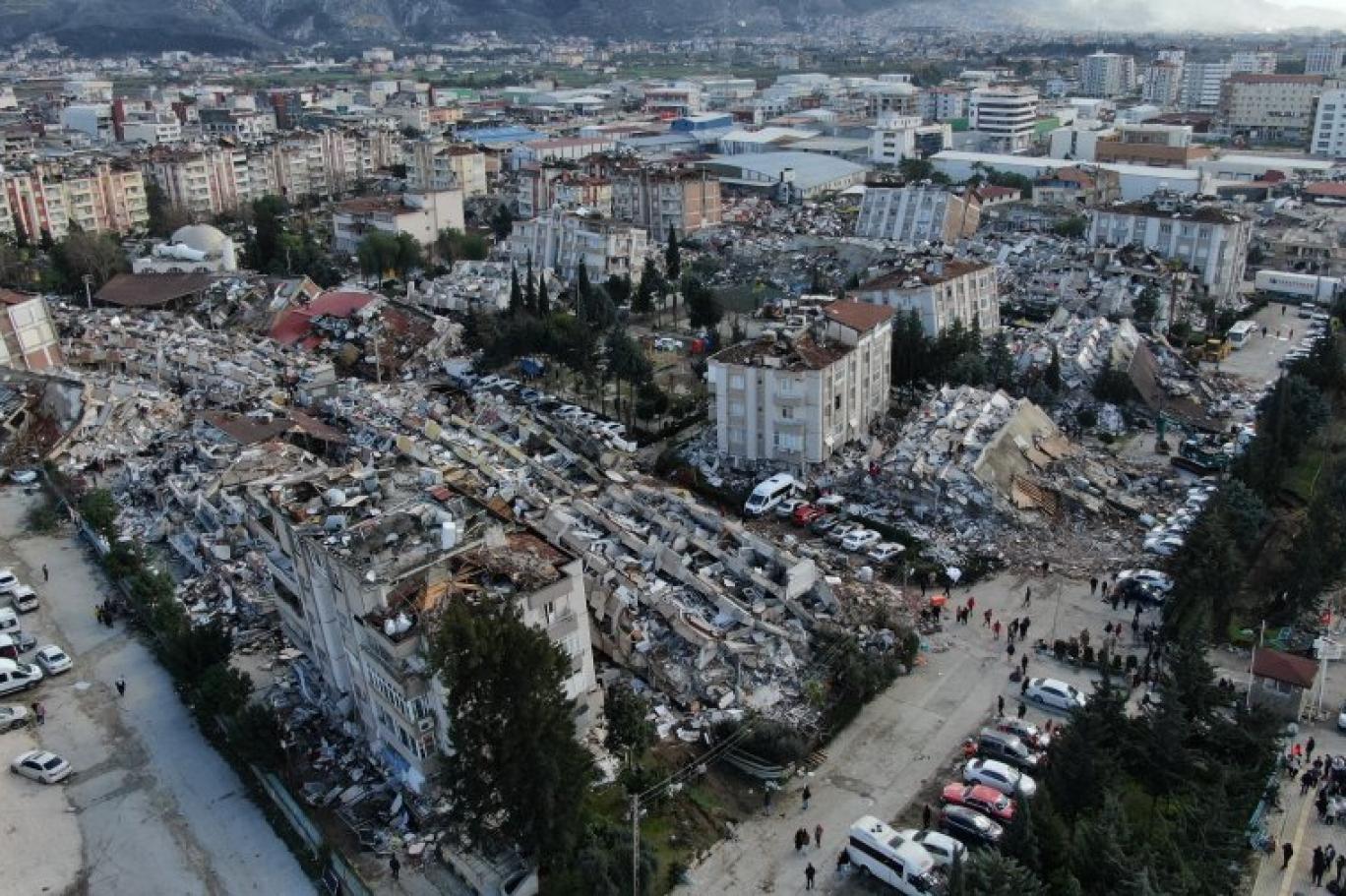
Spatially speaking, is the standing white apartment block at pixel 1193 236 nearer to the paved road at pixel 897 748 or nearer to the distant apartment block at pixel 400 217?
the paved road at pixel 897 748

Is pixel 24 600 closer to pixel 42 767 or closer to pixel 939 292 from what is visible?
pixel 42 767

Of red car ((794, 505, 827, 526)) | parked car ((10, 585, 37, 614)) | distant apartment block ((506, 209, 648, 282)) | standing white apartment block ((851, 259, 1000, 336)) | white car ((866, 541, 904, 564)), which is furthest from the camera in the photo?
distant apartment block ((506, 209, 648, 282))

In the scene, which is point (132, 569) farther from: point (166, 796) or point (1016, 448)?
point (1016, 448)

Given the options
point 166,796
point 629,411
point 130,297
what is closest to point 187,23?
point 130,297

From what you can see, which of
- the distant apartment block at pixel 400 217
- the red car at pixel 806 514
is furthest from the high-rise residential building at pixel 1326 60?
the red car at pixel 806 514

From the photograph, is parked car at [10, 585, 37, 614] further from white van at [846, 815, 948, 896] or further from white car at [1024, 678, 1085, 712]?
white car at [1024, 678, 1085, 712]

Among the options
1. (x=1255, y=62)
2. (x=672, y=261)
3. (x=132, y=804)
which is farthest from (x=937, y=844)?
(x=1255, y=62)

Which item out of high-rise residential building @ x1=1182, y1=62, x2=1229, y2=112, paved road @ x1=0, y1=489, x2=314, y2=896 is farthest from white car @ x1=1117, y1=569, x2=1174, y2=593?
high-rise residential building @ x1=1182, y1=62, x2=1229, y2=112
